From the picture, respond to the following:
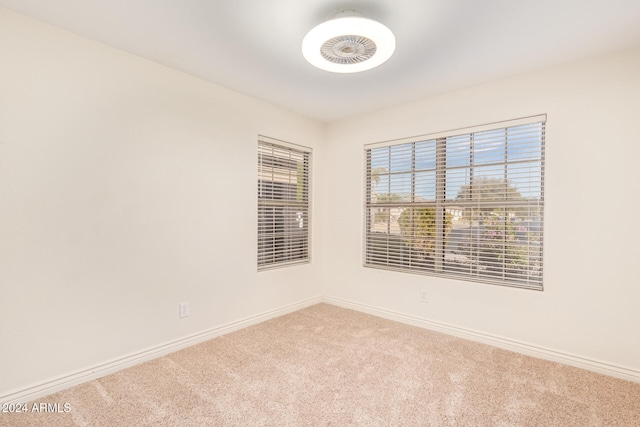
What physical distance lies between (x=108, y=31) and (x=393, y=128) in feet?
8.81

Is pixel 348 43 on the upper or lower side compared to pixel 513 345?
upper

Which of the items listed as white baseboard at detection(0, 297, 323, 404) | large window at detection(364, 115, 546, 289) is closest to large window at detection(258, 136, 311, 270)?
white baseboard at detection(0, 297, 323, 404)

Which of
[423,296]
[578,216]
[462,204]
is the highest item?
[462,204]

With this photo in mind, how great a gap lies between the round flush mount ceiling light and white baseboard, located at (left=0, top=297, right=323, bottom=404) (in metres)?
2.51

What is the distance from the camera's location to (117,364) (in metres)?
2.27

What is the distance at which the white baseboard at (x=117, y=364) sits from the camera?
192 centimetres

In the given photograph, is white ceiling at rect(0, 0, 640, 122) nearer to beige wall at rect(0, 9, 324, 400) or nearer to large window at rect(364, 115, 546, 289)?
beige wall at rect(0, 9, 324, 400)

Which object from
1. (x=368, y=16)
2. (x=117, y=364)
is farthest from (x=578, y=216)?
(x=117, y=364)

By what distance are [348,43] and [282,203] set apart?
2.07 metres

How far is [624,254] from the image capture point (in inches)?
88.1

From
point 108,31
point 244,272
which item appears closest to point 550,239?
point 244,272

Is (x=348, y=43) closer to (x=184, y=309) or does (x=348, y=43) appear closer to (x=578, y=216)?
(x=578, y=216)

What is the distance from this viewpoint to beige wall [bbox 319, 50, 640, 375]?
224 centimetres

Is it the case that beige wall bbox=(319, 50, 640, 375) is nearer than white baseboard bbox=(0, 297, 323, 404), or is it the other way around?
white baseboard bbox=(0, 297, 323, 404)
